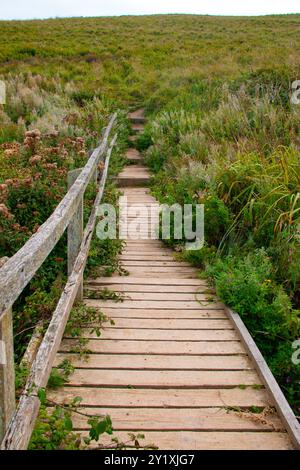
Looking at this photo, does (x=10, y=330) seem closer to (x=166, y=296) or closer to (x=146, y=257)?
(x=166, y=296)

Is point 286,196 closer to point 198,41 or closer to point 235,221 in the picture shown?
point 235,221

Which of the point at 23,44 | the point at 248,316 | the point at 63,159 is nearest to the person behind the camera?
the point at 248,316

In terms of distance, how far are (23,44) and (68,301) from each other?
83.4 ft

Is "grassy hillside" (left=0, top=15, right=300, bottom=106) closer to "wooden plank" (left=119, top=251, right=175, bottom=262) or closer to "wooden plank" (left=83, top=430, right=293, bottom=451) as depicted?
"wooden plank" (left=119, top=251, right=175, bottom=262)

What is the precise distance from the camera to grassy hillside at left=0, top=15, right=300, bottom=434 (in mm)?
4996

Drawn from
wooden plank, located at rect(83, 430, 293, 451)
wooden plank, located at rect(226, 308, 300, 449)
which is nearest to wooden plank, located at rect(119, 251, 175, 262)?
wooden plank, located at rect(226, 308, 300, 449)

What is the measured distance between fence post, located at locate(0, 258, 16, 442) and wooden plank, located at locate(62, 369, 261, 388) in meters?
1.32

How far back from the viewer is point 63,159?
23.9 feet

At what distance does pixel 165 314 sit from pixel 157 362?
96 cm

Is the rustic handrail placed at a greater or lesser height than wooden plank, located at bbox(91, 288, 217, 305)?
greater

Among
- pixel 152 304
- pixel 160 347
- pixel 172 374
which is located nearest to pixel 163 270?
pixel 152 304

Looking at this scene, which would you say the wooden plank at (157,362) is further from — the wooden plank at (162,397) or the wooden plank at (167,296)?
the wooden plank at (167,296)

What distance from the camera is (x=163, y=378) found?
12.4ft

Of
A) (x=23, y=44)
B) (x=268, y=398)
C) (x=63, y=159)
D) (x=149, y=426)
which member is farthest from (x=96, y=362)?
(x=23, y=44)
